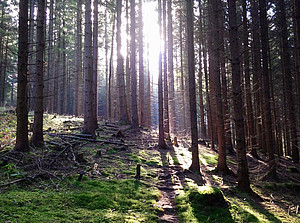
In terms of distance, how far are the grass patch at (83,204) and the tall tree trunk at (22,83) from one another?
2589 millimetres

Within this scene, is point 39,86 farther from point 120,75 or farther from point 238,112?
point 120,75

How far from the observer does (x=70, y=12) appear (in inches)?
784

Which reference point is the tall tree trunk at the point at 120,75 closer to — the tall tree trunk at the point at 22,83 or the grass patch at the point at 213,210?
the tall tree trunk at the point at 22,83

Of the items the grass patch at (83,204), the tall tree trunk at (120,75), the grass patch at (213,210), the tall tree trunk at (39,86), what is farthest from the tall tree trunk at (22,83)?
the tall tree trunk at (120,75)

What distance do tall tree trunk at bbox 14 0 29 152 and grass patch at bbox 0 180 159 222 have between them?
2.59m

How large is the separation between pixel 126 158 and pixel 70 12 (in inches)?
672

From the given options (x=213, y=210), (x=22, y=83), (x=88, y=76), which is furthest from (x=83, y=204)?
(x=88, y=76)

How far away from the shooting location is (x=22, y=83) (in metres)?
6.50

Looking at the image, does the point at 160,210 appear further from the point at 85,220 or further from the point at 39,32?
the point at 39,32

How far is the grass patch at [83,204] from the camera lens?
10.8 ft

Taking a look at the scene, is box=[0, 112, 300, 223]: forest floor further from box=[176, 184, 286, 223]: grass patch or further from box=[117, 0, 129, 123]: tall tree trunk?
box=[117, 0, 129, 123]: tall tree trunk

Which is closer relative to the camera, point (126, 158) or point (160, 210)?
point (160, 210)

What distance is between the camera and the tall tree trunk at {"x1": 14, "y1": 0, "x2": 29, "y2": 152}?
642cm

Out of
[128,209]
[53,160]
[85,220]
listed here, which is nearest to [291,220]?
[128,209]
